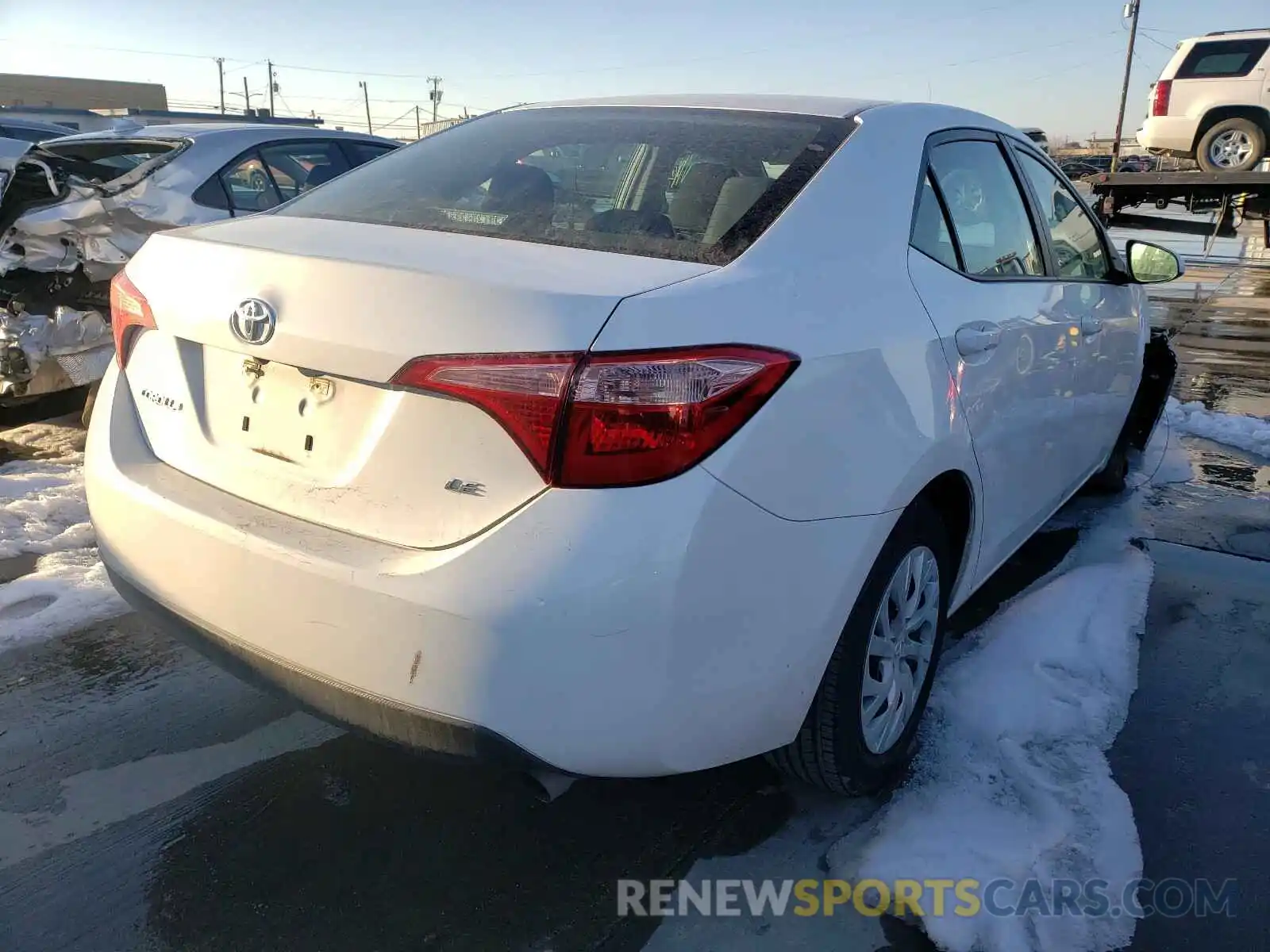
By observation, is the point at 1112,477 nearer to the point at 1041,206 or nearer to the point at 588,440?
the point at 1041,206

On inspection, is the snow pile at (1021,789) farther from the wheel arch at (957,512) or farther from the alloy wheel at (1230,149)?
the alloy wheel at (1230,149)

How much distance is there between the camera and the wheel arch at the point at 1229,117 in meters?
13.9

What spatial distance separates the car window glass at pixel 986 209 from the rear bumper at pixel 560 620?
1091 mm

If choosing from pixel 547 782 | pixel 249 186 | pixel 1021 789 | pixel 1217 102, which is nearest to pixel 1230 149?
pixel 1217 102

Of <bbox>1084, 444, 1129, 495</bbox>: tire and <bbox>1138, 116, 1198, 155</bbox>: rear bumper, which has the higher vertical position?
<bbox>1138, 116, 1198, 155</bbox>: rear bumper

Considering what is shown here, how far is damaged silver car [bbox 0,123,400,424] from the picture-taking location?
510 centimetres

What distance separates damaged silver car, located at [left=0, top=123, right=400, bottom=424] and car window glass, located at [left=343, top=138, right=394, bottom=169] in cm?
100

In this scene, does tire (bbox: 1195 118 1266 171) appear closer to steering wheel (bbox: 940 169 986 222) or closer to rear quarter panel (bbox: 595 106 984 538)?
steering wheel (bbox: 940 169 986 222)

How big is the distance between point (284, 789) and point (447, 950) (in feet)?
2.42

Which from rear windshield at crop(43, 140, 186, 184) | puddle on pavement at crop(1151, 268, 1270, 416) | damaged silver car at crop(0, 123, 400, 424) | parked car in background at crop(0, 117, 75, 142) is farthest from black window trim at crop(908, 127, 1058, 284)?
parked car in background at crop(0, 117, 75, 142)

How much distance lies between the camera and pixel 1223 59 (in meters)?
13.9

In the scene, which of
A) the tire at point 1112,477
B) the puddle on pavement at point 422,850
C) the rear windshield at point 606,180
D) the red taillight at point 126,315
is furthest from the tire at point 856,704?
the tire at point 1112,477

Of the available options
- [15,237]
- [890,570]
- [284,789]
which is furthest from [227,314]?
[15,237]

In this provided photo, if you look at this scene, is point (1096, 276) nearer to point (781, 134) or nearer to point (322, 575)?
point (781, 134)
